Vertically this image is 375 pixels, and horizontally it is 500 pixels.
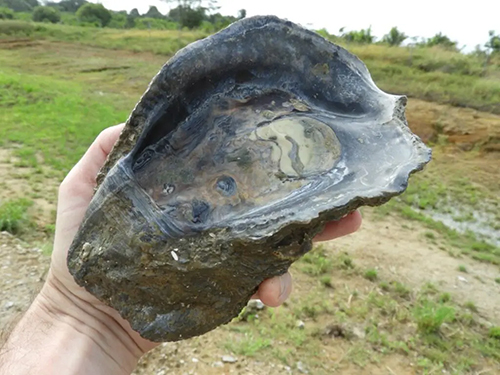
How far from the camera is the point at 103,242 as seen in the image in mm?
1529

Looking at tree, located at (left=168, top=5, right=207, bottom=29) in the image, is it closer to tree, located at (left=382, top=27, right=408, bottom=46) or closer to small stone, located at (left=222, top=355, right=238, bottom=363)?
tree, located at (left=382, top=27, right=408, bottom=46)

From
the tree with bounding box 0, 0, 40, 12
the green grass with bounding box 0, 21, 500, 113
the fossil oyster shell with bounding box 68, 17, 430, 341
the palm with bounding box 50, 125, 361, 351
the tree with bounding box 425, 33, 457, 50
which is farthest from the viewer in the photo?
the tree with bounding box 0, 0, 40, 12

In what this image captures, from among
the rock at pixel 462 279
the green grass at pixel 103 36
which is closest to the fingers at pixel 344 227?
the rock at pixel 462 279

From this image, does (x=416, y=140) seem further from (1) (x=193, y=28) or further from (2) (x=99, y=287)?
(1) (x=193, y=28)

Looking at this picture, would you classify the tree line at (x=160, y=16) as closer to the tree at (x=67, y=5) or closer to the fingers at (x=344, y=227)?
the tree at (x=67, y=5)

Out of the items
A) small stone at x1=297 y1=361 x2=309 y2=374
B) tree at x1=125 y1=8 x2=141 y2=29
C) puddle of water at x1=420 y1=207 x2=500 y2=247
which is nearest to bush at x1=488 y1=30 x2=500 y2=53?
puddle of water at x1=420 y1=207 x2=500 y2=247

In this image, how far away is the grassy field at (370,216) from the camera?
3441mm

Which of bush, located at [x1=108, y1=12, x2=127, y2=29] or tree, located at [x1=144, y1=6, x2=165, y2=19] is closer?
bush, located at [x1=108, y1=12, x2=127, y2=29]

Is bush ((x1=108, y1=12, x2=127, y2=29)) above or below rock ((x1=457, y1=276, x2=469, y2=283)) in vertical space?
below

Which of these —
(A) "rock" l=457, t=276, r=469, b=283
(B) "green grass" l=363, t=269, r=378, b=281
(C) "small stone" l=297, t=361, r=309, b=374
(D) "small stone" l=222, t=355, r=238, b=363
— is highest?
(D) "small stone" l=222, t=355, r=238, b=363

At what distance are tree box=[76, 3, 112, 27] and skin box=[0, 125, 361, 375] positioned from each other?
107 feet

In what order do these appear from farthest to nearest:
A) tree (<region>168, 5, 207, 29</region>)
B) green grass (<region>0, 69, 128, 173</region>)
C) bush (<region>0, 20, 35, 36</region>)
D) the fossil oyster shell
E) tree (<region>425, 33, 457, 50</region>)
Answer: tree (<region>168, 5, 207, 29</region>) < bush (<region>0, 20, 35, 36</region>) < tree (<region>425, 33, 457, 50</region>) < green grass (<region>0, 69, 128, 173</region>) < the fossil oyster shell

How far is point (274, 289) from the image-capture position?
5.83 feet

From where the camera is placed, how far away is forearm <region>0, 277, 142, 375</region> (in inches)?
70.8
